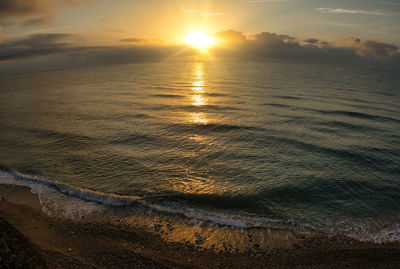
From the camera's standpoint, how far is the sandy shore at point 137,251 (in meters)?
11.5

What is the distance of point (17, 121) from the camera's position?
132ft

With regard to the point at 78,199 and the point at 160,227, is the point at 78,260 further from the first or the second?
the point at 78,199

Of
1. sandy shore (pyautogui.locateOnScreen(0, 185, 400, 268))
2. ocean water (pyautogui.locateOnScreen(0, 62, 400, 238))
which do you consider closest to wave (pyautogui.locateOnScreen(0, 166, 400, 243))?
ocean water (pyautogui.locateOnScreen(0, 62, 400, 238))

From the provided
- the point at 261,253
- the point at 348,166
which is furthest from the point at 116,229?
the point at 348,166

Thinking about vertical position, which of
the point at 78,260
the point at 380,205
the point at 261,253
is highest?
the point at 78,260

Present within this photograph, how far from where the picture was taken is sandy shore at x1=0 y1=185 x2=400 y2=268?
11500 millimetres

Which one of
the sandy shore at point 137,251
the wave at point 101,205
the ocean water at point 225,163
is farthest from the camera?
the ocean water at point 225,163

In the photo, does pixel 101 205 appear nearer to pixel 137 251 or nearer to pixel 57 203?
pixel 57 203

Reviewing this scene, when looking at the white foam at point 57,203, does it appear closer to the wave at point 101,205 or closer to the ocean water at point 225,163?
the wave at point 101,205

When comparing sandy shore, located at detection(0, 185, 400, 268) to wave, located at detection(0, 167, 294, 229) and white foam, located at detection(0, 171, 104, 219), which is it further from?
wave, located at detection(0, 167, 294, 229)

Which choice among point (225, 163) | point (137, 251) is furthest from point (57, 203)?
point (225, 163)

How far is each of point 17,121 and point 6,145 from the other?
13.9 metres

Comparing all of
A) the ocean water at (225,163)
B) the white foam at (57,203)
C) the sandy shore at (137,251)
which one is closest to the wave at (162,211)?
the white foam at (57,203)

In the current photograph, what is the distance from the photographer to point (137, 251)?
1260 cm
